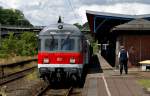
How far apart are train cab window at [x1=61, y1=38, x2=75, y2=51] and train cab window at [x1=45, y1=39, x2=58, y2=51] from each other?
0.33m

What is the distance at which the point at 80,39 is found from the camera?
2166cm

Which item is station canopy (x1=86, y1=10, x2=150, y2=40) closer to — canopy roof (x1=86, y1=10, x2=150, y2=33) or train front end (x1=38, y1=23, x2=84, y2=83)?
canopy roof (x1=86, y1=10, x2=150, y2=33)

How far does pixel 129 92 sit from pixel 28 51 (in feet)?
207

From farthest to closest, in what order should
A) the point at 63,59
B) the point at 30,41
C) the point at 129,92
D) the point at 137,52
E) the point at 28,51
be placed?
the point at 30,41
the point at 28,51
the point at 137,52
the point at 63,59
the point at 129,92

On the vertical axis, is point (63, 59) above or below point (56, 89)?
above

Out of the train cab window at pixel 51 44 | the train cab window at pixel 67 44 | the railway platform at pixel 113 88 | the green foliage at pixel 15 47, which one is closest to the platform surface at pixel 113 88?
the railway platform at pixel 113 88

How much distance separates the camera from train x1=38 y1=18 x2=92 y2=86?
21281 mm

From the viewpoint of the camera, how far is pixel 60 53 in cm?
2147

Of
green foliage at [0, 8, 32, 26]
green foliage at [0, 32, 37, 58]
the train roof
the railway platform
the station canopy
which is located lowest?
the railway platform

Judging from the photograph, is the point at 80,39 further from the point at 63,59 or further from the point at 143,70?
the point at 143,70

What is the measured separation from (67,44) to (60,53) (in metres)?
0.55

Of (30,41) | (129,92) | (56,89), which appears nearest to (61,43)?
(56,89)

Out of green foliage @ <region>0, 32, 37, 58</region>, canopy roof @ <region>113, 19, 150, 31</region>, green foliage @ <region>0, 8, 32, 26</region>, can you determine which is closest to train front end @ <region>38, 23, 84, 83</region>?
canopy roof @ <region>113, 19, 150, 31</region>

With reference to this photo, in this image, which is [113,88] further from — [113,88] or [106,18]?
[106,18]
